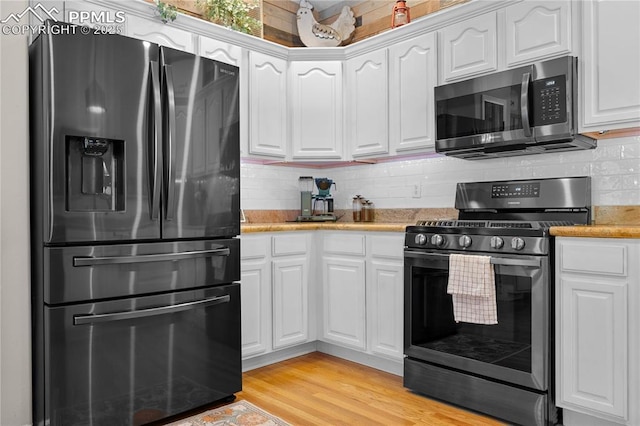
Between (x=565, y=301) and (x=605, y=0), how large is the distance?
152 centimetres

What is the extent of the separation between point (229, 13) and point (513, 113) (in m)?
2.05

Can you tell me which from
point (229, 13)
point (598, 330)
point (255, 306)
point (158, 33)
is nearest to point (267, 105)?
point (229, 13)

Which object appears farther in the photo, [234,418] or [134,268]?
[234,418]

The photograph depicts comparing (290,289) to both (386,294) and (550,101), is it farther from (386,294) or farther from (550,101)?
(550,101)

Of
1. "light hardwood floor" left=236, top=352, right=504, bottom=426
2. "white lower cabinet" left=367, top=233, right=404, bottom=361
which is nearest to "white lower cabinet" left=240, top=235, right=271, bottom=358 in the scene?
"light hardwood floor" left=236, top=352, right=504, bottom=426

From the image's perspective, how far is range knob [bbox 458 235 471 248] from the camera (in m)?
2.58

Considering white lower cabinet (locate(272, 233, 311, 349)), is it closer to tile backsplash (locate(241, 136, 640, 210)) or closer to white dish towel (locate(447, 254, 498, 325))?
tile backsplash (locate(241, 136, 640, 210))

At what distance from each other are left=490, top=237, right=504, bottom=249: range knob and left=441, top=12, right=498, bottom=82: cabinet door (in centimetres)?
109

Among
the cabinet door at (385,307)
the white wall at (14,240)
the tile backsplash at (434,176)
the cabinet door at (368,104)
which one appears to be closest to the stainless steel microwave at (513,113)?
the tile backsplash at (434,176)

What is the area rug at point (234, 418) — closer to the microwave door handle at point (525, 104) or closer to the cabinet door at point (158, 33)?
the microwave door handle at point (525, 104)

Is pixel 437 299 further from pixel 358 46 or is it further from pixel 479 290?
pixel 358 46

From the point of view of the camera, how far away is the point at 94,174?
2.26m

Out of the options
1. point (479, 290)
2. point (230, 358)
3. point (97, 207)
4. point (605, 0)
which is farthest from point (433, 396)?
point (605, 0)

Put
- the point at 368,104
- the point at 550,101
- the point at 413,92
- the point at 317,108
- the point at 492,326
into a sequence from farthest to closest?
the point at 317,108
the point at 368,104
the point at 413,92
the point at 550,101
the point at 492,326
